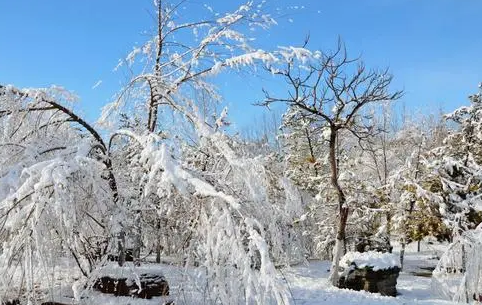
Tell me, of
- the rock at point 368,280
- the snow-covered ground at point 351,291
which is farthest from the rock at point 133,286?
the rock at point 368,280

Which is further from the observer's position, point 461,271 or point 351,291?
point 461,271

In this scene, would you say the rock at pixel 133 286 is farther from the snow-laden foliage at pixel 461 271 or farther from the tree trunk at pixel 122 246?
the snow-laden foliage at pixel 461 271

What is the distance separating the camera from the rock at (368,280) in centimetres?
1254

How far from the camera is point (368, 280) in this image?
12547 millimetres

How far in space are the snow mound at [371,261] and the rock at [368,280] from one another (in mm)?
114

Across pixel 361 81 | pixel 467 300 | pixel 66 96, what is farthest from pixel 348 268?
pixel 66 96

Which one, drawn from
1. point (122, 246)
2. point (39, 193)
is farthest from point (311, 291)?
point (39, 193)

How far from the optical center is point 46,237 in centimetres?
362

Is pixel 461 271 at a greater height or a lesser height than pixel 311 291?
greater

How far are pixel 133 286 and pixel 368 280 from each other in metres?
7.94

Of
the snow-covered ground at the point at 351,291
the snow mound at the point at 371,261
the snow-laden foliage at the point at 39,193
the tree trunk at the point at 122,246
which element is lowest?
the snow-covered ground at the point at 351,291

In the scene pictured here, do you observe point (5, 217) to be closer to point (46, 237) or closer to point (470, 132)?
point (46, 237)

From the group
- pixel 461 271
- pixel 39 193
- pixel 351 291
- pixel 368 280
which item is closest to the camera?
pixel 39 193

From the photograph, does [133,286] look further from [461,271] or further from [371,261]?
[461,271]
